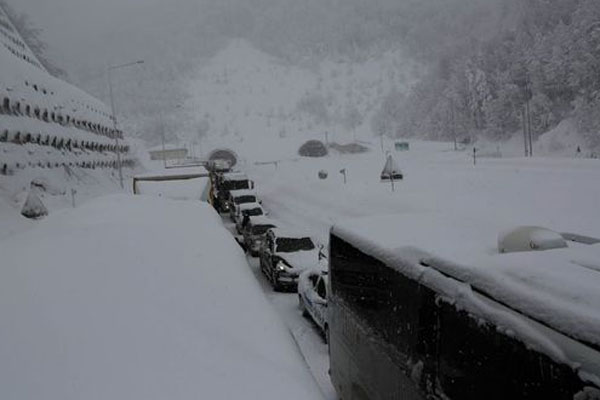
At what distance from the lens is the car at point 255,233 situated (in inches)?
709

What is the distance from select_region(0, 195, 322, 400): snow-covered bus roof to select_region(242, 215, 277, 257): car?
692 centimetres

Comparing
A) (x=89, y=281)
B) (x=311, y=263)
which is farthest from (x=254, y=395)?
(x=311, y=263)

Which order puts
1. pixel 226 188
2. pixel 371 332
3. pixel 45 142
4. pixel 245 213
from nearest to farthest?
1. pixel 371 332
2. pixel 245 213
3. pixel 226 188
4. pixel 45 142

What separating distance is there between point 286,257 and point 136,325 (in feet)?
26.3

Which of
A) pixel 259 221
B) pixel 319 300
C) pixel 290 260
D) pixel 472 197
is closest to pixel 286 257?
pixel 290 260

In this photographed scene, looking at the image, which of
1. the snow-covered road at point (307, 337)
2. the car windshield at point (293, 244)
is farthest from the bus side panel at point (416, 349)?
the car windshield at point (293, 244)

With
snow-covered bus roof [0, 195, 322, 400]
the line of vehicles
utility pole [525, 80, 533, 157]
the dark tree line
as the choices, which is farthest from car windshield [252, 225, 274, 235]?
utility pole [525, 80, 533, 157]

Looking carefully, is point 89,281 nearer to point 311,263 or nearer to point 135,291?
point 135,291

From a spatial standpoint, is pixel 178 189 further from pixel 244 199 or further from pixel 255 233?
pixel 244 199

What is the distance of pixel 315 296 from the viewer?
403 inches

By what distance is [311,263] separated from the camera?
1355 cm

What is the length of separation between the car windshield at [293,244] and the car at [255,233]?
297 centimetres

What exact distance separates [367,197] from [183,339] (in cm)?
2638

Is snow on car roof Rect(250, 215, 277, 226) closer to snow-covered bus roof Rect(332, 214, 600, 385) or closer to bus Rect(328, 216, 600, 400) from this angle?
bus Rect(328, 216, 600, 400)
